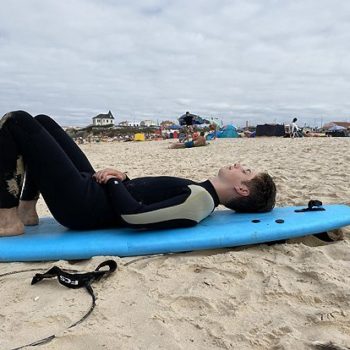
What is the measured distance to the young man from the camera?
226 cm

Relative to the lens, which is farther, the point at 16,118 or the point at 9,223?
the point at 9,223

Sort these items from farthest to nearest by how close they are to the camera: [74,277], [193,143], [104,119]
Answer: [104,119] → [193,143] → [74,277]

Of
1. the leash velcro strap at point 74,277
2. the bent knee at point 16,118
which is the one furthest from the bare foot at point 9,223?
the leash velcro strap at point 74,277

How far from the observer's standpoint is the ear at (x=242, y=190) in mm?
Result: 2557

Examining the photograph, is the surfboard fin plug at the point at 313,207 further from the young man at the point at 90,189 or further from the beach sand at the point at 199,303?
the beach sand at the point at 199,303

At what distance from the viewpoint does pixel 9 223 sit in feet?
7.81

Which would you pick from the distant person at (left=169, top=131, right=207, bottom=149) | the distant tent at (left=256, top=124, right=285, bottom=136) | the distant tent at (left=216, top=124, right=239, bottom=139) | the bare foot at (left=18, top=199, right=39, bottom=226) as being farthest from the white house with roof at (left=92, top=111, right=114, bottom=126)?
the bare foot at (left=18, top=199, right=39, bottom=226)

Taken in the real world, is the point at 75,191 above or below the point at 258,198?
above

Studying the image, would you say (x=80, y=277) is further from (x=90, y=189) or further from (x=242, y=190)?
(x=242, y=190)

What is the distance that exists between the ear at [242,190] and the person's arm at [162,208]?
268 millimetres

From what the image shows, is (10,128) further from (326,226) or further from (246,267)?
(326,226)

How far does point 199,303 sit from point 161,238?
0.73m

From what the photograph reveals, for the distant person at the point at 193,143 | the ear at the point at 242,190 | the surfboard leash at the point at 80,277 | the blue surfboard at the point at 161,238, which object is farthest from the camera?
the distant person at the point at 193,143

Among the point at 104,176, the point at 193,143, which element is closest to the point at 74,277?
the point at 104,176
